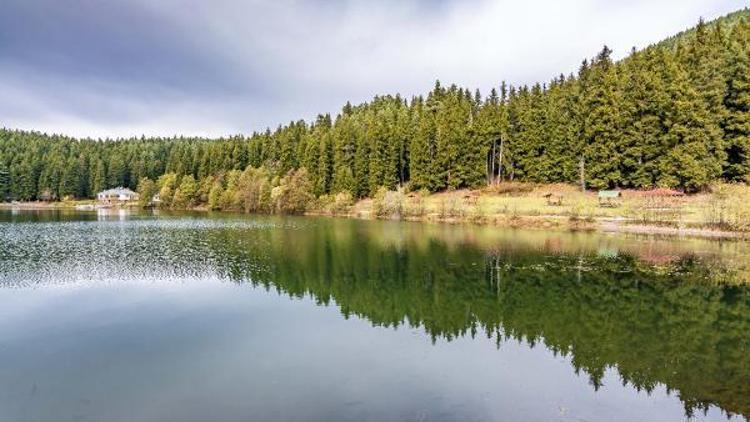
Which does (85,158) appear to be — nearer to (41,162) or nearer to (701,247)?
(41,162)

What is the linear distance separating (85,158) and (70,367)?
177642 millimetres

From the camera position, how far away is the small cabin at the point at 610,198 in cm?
6234

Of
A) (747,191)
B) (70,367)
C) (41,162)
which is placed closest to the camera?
(70,367)

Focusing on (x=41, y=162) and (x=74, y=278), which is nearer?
(x=74, y=278)

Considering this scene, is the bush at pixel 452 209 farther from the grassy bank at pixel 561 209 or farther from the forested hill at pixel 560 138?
the forested hill at pixel 560 138

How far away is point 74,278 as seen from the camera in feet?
90.4

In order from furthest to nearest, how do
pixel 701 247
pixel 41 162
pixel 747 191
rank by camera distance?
pixel 41 162, pixel 747 191, pixel 701 247

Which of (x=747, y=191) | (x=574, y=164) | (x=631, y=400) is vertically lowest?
(x=631, y=400)

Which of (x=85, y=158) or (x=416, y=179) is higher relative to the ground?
(x=85, y=158)

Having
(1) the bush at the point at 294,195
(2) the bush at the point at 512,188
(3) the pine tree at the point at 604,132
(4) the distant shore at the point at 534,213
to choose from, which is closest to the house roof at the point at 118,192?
(1) the bush at the point at 294,195

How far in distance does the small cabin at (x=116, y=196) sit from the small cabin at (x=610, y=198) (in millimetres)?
140547

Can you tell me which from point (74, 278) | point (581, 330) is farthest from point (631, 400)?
point (74, 278)

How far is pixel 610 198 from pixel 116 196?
146 metres

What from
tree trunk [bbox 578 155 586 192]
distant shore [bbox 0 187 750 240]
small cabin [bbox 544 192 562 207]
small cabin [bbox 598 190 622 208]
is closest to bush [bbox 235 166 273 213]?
distant shore [bbox 0 187 750 240]
